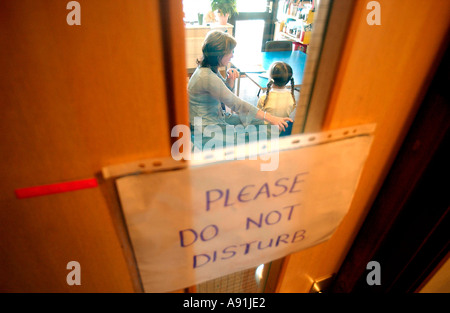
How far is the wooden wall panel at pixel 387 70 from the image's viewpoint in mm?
578

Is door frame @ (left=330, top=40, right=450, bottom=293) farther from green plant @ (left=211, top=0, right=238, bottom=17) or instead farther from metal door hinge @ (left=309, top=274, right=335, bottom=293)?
green plant @ (left=211, top=0, right=238, bottom=17)

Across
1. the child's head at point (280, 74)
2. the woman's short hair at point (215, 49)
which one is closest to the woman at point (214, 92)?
the woman's short hair at point (215, 49)

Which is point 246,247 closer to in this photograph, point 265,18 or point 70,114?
point 70,114

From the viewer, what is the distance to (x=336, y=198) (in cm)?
84

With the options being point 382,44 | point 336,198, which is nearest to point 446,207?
point 336,198

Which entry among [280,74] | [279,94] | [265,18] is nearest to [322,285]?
[279,94]

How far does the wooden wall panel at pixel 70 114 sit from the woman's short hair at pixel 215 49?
1457mm

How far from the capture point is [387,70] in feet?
2.14

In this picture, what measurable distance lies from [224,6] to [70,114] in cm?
495

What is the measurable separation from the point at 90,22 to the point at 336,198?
83 cm

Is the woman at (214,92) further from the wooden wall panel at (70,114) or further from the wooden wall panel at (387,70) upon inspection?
the wooden wall panel at (70,114)

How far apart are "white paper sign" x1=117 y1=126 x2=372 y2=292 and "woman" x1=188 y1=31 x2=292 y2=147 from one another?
104 cm

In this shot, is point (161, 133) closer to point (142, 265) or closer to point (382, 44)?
point (142, 265)

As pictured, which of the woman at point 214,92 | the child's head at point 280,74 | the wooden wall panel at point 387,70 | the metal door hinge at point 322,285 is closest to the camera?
the wooden wall panel at point 387,70
